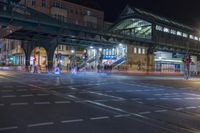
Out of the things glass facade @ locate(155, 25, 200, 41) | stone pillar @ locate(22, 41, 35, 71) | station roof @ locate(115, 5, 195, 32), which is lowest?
stone pillar @ locate(22, 41, 35, 71)

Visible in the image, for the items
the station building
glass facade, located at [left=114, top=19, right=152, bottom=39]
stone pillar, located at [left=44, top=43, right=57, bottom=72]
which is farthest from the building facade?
stone pillar, located at [left=44, top=43, right=57, bottom=72]

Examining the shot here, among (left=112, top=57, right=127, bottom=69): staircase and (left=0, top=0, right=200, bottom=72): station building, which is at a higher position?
(left=0, top=0, right=200, bottom=72): station building

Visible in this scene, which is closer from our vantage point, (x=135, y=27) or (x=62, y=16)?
(x=62, y=16)

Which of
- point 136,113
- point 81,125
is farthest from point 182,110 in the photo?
point 81,125

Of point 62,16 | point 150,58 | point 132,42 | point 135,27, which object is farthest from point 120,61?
point 62,16

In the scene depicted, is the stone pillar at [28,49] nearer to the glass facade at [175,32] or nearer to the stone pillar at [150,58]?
the stone pillar at [150,58]

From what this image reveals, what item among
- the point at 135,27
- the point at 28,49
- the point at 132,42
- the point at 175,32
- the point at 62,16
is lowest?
the point at 28,49

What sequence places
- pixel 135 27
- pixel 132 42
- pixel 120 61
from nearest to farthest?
pixel 132 42
pixel 120 61
pixel 135 27

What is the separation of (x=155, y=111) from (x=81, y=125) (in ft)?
14.0

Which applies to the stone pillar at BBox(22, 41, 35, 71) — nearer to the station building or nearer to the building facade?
the building facade

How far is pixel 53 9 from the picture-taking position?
256 ft

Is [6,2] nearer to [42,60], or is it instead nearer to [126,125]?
[42,60]

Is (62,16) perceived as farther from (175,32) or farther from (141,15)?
(175,32)

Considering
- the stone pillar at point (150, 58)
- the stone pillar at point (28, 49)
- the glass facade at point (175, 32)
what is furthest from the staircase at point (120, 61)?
the stone pillar at point (28, 49)
